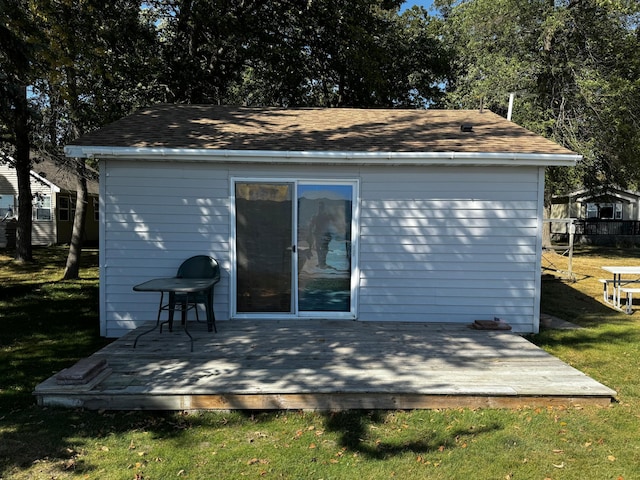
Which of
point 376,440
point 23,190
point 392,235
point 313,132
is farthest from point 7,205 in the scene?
point 376,440

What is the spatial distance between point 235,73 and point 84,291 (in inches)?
331

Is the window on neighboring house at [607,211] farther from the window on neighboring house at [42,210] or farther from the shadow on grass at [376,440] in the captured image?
the window on neighboring house at [42,210]

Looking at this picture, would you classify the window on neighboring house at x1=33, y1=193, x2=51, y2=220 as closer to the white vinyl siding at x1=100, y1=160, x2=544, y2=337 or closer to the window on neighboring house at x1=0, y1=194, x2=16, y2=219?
the window on neighboring house at x1=0, y1=194, x2=16, y2=219

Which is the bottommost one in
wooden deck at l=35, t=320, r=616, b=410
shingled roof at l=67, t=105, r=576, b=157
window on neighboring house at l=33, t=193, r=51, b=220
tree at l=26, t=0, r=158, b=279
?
wooden deck at l=35, t=320, r=616, b=410

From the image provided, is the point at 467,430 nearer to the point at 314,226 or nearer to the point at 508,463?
the point at 508,463

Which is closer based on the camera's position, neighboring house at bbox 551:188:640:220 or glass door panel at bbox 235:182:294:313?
glass door panel at bbox 235:182:294:313

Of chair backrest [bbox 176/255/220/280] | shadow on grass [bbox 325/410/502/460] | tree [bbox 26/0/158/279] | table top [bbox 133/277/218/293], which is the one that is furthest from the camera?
tree [bbox 26/0/158/279]

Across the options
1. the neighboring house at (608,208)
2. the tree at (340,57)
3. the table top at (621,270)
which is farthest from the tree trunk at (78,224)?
the neighboring house at (608,208)

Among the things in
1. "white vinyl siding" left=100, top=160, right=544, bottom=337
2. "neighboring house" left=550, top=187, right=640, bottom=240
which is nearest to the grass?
"white vinyl siding" left=100, top=160, right=544, bottom=337

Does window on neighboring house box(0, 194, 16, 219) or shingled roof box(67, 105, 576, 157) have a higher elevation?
shingled roof box(67, 105, 576, 157)

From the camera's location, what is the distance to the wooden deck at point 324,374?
3.64 m

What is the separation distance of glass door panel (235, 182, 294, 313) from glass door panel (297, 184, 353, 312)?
18 cm

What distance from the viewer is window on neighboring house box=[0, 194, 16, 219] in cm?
2041

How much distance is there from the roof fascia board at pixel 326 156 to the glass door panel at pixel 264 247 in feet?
1.46
